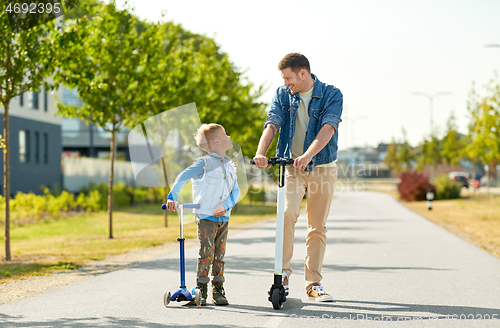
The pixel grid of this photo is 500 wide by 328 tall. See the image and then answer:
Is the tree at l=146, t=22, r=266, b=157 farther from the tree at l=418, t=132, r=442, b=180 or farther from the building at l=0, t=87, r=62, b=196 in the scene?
the tree at l=418, t=132, r=442, b=180

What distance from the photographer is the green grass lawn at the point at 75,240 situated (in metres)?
8.91

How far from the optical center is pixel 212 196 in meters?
5.21

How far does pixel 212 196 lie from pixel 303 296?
140 cm

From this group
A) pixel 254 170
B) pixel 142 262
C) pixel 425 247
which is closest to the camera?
pixel 142 262

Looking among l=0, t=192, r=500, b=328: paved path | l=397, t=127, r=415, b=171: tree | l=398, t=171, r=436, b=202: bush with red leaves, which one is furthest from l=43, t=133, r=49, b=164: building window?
l=397, t=127, r=415, b=171: tree

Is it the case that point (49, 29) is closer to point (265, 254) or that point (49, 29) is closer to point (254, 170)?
point (265, 254)

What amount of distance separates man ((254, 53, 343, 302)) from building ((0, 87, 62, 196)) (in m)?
21.3

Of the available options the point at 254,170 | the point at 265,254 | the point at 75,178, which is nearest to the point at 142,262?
the point at 265,254

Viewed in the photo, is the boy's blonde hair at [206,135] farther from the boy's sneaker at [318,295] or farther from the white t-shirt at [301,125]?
the boy's sneaker at [318,295]

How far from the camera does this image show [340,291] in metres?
6.05

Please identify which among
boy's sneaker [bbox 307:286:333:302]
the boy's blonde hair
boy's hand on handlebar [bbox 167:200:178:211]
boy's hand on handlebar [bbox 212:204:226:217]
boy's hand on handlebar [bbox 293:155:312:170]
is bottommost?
boy's sneaker [bbox 307:286:333:302]

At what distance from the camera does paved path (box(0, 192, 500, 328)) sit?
4734 millimetres

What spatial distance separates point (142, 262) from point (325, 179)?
438 cm

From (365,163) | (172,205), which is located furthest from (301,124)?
(365,163)
